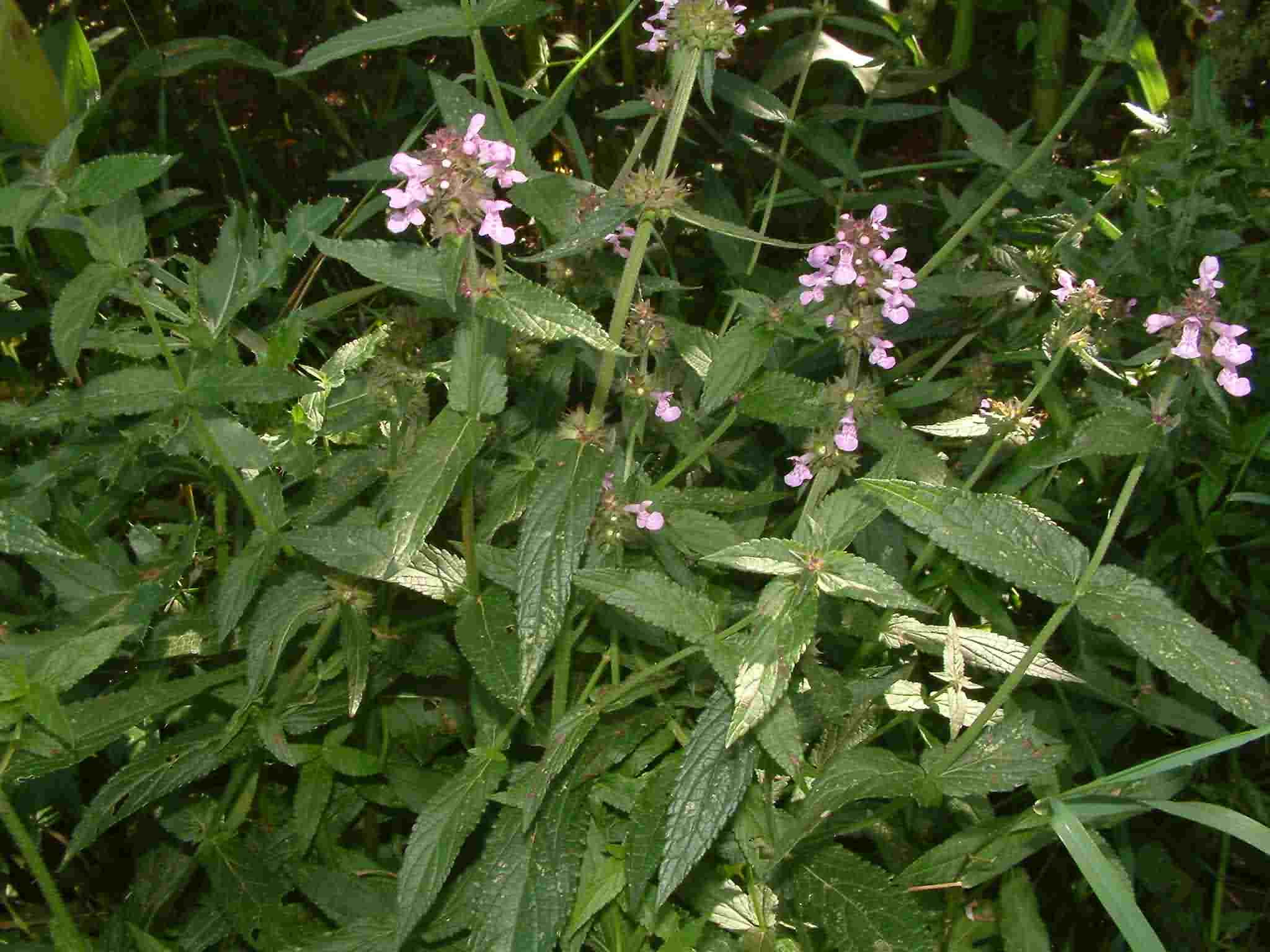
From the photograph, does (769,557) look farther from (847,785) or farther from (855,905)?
(855,905)

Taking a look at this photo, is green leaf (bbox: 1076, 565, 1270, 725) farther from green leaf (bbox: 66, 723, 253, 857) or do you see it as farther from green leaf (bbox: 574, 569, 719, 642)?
green leaf (bbox: 66, 723, 253, 857)

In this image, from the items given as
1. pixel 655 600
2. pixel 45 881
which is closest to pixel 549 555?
pixel 655 600

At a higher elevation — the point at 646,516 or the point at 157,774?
the point at 646,516

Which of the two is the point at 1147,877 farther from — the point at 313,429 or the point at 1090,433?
the point at 313,429

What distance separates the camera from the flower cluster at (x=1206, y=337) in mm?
1710

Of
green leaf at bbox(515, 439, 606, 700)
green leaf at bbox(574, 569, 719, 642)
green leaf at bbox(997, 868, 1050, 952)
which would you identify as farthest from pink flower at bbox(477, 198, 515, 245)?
green leaf at bbox(997, 868, 1050, 952)

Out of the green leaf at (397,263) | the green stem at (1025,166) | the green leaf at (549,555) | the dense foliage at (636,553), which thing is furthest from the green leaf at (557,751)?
the green stem at (1025,166)

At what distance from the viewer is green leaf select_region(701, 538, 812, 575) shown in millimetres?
1641

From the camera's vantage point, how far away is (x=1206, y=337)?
1745 millimetres

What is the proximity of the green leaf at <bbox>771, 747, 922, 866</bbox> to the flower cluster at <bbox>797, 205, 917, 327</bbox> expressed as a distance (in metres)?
0.65

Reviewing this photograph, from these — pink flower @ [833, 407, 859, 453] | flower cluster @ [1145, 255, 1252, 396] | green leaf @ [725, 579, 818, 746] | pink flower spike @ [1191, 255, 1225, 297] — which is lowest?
green leaf @ [725, 579, 818, 746]

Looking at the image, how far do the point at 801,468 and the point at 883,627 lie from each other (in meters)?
0.36

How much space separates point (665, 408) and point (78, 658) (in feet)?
3.33

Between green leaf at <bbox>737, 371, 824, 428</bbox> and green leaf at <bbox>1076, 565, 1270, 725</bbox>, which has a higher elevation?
green leaf at <bbox>737, 371, 824, 428</bbox>
